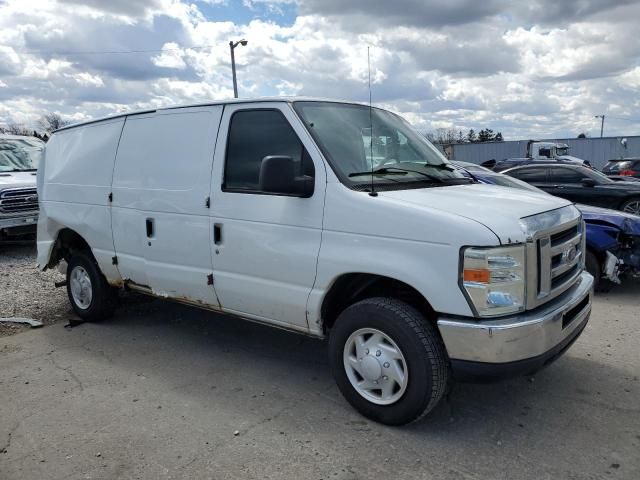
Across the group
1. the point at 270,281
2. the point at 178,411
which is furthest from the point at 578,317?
the point at 178,411

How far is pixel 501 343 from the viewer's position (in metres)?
3.06

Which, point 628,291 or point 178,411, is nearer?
point 178,411

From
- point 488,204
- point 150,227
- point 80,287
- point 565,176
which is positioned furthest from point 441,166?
point 565,176

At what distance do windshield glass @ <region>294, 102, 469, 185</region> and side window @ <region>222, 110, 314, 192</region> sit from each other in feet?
0.56

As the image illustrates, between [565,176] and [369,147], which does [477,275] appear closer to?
[369,147]

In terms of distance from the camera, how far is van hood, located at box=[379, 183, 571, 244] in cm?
313

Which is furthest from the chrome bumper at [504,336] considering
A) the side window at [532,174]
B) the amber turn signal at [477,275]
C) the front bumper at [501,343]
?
the side window at [532,174]

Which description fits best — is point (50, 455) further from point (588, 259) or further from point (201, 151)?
point (588, 259)

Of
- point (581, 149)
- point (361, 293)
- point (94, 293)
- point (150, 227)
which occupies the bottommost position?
point (94, 293)

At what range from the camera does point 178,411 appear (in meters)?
3.87

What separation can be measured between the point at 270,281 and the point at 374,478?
1560mm

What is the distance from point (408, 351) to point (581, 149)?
3851 centimetres

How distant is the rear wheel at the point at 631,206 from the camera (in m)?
10.4

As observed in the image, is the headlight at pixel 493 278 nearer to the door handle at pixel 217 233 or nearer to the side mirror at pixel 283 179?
the side mirror at pixel 283 179
